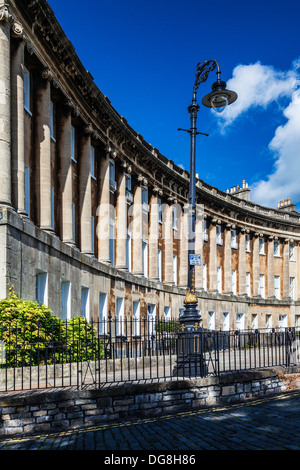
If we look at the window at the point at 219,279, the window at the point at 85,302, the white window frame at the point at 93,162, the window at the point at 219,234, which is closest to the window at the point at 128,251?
the white window frame at the point at 93,162

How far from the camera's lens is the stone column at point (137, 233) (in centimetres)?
3034

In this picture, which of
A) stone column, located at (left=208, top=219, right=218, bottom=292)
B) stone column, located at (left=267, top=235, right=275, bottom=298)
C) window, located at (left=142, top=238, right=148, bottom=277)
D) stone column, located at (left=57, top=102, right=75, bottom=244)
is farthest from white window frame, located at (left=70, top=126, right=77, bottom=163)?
stone column, located at (left=267, top=235, right=275, bottom=298)

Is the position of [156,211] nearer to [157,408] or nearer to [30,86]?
[30,86]

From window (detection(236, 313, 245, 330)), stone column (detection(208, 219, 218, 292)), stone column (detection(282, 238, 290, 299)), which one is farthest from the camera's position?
stone column (detection(282, 238, 290, 299))

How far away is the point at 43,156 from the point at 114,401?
1114 cm

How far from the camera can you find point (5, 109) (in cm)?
1563

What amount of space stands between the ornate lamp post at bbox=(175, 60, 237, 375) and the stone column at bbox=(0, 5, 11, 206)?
5527 millimetres

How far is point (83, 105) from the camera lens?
78.5 feet

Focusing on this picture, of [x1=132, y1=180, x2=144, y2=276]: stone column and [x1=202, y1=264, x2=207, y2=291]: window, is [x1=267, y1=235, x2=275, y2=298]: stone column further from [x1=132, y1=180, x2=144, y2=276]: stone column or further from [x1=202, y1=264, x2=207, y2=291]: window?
[x1=132, y1=180, x2=144, y2=276]: stone column

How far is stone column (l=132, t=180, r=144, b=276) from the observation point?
99.6 feet

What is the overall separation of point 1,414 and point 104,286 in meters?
15.6

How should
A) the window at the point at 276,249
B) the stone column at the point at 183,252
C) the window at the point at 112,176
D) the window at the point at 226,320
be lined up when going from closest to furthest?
the window at the point at 112,176 → the stone column at the point at 183,252 → the window at the point at 226,320 → the window at the point at 276,249

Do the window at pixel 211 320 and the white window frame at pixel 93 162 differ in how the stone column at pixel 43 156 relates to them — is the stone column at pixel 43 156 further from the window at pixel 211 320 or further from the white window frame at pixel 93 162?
the window at pixel 211 320

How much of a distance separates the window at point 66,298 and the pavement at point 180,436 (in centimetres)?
1007
